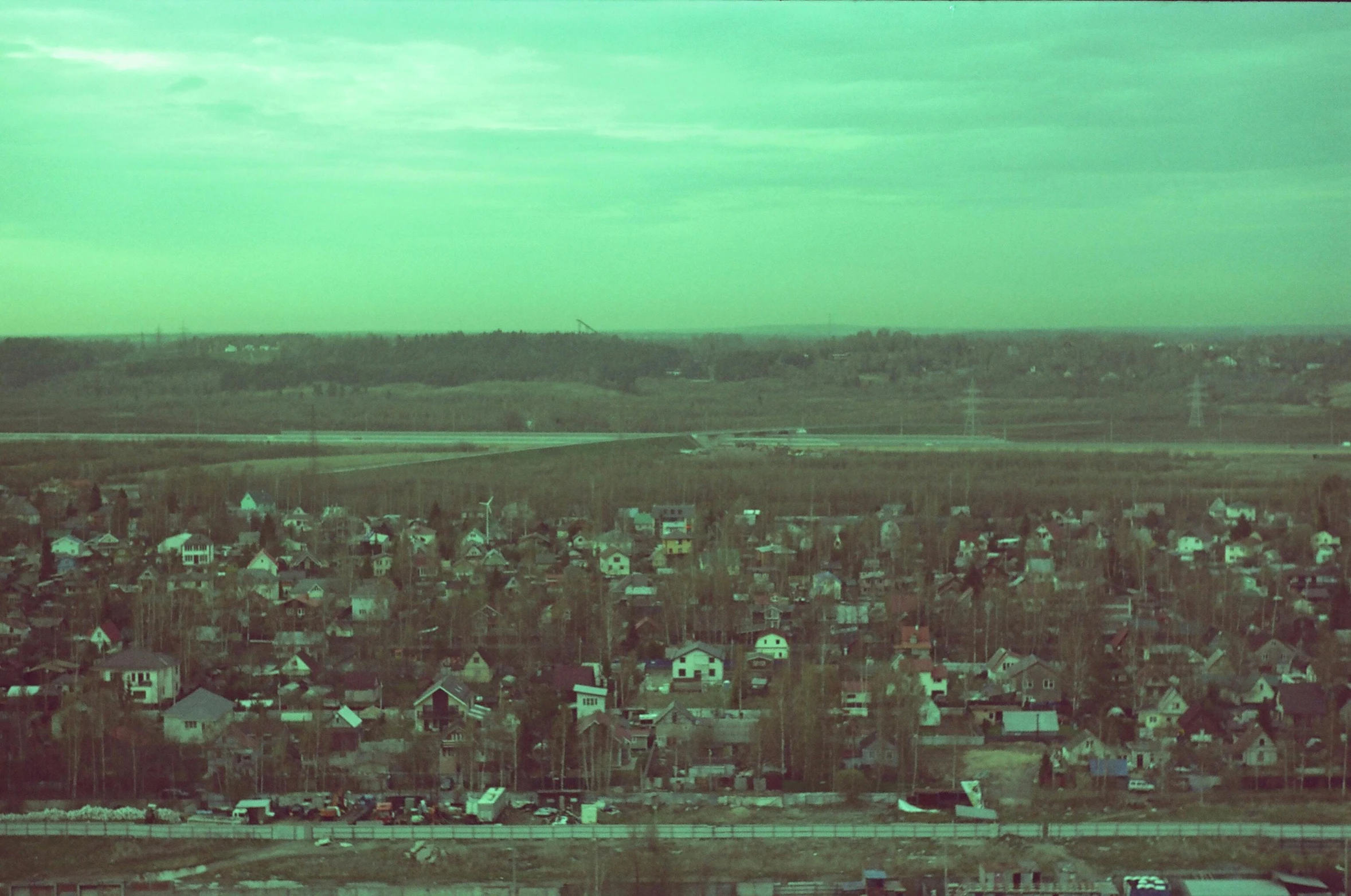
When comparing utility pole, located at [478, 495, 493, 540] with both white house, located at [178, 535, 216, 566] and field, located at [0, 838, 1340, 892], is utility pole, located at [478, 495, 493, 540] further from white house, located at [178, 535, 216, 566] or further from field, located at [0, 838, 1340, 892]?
field, located at [0, 838, 1340, 892]

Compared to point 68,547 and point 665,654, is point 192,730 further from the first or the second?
point 68,547

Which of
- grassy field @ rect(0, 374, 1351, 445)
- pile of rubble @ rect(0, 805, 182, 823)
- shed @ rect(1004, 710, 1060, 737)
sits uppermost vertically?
grassy field @ rect(0, 374, 1351, 445)

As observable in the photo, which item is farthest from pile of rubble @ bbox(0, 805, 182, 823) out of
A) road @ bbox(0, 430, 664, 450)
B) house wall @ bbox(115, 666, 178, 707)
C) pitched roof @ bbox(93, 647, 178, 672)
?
road @ bbox(0, 430, 664, 450)

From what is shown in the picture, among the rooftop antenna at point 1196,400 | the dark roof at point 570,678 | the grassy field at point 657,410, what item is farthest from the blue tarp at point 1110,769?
the rooftop antenna at point 1196,400

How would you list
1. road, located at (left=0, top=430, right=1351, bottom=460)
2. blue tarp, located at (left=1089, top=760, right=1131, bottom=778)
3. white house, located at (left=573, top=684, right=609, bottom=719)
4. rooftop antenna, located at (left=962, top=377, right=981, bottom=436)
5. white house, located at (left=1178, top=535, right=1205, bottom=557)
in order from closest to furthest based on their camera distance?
blue tarp, located at (left=1089, top=760, right=1131, bottom=778) < white house, located at (left=573, top=684, right=609, bottom=719) < white house, located at (left=1178, top=535, right=1205, bottom=557) < road, located at (left=0, top=430, right=1351, bottom=460) < rooftop antenna, located at (left=962, top=377, right=981, bottom=436)

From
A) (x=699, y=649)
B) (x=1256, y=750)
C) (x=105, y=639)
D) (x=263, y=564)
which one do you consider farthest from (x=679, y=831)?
(x=263, y=564)

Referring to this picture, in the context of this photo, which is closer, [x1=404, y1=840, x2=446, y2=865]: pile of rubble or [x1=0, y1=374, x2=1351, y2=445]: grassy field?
[x1=404, y1=840, x2=446, y2=865]: pile of rubble

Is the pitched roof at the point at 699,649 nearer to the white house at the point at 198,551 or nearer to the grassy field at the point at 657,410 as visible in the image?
the white house at the point at 198,551

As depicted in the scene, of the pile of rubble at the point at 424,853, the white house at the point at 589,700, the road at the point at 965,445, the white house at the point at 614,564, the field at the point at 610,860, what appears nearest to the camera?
the field at the point at 610,860
